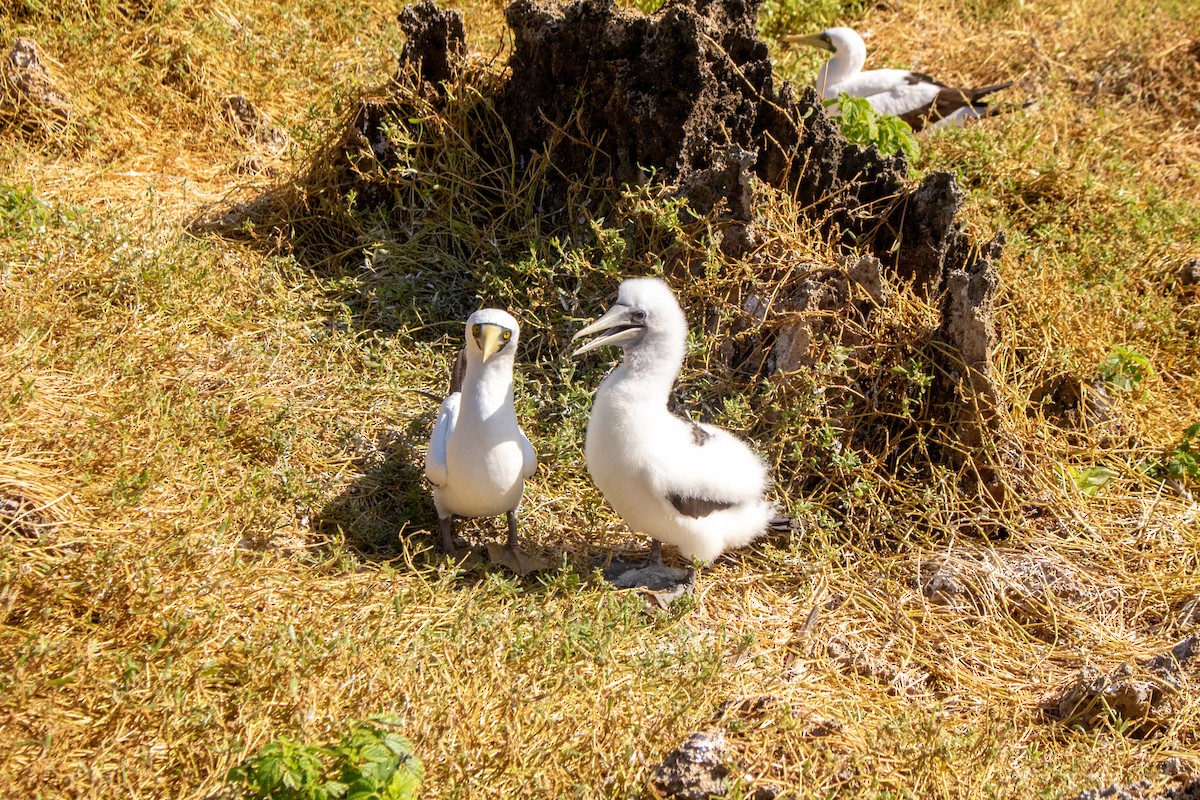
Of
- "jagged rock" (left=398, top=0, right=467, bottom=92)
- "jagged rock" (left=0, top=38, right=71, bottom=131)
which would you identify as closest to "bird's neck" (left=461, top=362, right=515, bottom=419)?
"jagged rock" (left=398, top=0, right=467, bottom=92)

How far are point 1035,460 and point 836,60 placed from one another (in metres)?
4.20

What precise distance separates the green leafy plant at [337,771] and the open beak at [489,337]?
64.4 inches

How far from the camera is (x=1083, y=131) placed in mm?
8102

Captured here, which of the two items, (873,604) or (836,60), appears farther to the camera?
(836,60)

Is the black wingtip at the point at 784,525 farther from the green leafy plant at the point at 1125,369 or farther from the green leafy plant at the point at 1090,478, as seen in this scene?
the green leafy plant at the point at 1125,369

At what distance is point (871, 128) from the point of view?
6.11m

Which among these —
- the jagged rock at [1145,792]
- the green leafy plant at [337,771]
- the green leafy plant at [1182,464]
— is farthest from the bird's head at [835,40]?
the green leafy plant at [337,771]

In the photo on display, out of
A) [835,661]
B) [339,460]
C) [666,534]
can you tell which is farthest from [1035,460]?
[339,460]

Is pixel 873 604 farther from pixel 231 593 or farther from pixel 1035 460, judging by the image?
pixel 231 593

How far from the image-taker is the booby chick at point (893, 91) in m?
7.93

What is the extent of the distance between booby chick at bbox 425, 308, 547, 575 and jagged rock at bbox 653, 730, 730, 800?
138 centimetres

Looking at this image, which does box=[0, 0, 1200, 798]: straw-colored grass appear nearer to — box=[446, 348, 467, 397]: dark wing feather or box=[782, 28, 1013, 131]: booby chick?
box=[446, 348, 467, 397]: dark wing feather

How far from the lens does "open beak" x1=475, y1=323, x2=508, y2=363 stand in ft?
13.6

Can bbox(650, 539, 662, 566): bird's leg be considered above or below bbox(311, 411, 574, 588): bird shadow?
above
